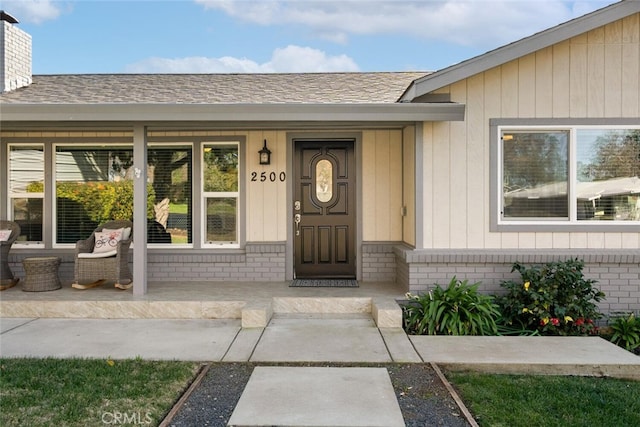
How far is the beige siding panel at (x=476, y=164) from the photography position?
6.08 metres

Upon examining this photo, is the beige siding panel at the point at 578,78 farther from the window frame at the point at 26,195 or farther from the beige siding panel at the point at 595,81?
the window frame at the point at 26,195

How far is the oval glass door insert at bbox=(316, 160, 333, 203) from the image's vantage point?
24.9 ft

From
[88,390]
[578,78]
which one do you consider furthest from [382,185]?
[88,390]

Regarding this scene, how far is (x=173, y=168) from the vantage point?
7605 mm

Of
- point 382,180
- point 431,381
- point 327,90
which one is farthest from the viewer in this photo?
point 327,90

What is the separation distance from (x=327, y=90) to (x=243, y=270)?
3343 millimetres

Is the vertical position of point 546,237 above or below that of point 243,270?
above

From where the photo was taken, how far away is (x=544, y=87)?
607 centimetres

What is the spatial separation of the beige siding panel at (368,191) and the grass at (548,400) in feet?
11.4

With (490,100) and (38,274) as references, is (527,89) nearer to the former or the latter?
(490,100)

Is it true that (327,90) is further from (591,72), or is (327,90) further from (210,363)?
Result: (210,363)

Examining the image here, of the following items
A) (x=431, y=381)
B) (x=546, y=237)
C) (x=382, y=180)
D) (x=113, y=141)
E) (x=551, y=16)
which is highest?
(x=551, y=16)

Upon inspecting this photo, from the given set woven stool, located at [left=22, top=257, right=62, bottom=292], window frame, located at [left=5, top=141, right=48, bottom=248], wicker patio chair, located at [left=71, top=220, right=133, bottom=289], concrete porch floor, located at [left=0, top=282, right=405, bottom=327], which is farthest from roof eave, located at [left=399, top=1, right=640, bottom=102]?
window frame, located at [left=5, top=141, right=48, bottom=248]

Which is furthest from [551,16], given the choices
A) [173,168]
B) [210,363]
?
[210,363]
